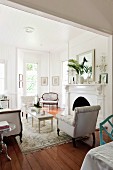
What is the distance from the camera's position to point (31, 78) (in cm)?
761

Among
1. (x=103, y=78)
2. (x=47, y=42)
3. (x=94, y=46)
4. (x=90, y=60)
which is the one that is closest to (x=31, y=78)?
(x=47, y=42)

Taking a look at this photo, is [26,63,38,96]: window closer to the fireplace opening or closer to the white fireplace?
the white fireplace

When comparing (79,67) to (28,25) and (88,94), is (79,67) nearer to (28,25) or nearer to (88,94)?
(88,94)

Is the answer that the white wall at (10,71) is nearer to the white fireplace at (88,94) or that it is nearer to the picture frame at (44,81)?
the picture frame at (44,81)

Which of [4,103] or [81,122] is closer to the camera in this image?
[81,122]

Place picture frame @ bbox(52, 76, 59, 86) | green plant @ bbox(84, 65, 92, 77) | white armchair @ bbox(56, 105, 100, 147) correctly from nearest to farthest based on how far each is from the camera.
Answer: white armchair @ bbox(56, 105, 100, 147) < green plant @ bbox(84, 65, 92, 77) < picture frame @ bbox(52, 76, 59, 86)

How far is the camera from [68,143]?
9.93 feet

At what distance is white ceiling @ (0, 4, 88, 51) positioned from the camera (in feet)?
12.0

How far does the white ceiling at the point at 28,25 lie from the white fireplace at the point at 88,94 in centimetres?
198

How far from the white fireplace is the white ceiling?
6.51 feet

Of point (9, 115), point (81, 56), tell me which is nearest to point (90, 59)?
point (81, 56)

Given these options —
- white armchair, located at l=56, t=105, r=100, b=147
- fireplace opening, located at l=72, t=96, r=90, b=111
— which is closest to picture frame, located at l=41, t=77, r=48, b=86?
fireplace opening, located at l=72, t=96, r=90, b=111

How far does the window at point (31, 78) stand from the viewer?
24.6 ft

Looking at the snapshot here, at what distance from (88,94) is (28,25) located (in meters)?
3.03
